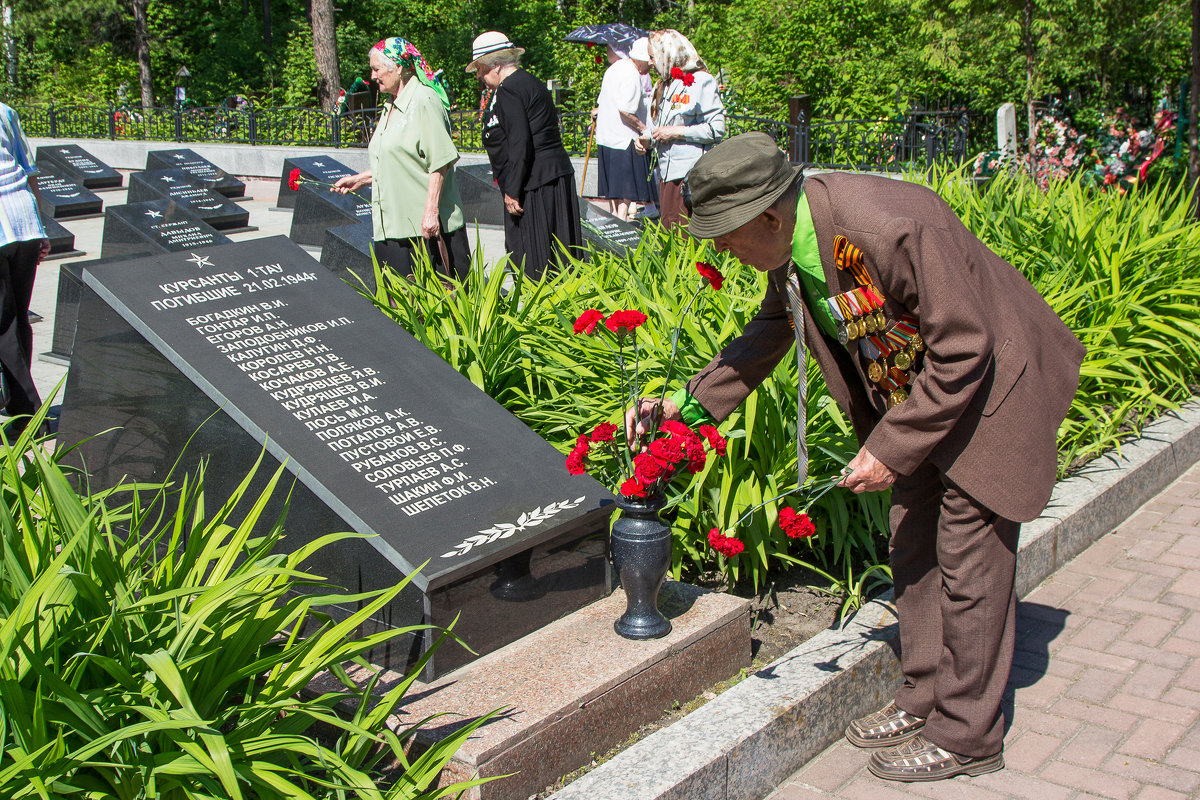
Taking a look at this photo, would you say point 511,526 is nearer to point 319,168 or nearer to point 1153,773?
point 1153,773

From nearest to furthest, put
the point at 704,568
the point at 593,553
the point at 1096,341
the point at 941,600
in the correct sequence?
the point at 941,600, the point at 593,553, the point at 704,568, the point at 1096,341

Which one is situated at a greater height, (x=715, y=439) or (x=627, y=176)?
(x=715, y=439)

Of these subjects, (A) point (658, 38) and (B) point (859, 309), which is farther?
(A) point (658, 38)

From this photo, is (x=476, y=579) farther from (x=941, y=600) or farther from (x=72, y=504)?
(x=941, y=600)

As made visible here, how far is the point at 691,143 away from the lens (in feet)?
25.2

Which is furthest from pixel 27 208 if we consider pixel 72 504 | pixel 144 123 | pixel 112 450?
pixel 144 123

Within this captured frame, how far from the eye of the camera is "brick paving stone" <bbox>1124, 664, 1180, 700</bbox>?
3348mm

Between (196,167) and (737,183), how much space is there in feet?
47.5

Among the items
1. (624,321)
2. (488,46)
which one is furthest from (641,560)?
(488,46)

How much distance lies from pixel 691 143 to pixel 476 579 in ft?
17.5

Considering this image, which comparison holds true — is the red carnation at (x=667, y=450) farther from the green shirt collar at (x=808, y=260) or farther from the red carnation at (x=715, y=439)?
the green shirt collar at (x=808, y=260)

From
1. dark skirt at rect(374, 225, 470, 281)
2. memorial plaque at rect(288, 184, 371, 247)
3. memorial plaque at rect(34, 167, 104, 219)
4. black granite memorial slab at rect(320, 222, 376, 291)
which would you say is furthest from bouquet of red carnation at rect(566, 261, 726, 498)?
memorial plaque at rect(34, 167, 104, 219)

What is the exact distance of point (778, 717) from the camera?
2852mm

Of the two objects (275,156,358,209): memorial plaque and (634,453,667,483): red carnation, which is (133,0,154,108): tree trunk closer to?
(275,156,358,209): memorial plaque
